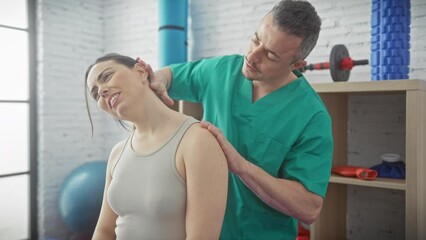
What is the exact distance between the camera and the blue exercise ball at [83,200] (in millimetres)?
3078

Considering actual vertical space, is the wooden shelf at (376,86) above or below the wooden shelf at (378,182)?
above

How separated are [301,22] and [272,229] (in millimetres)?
721

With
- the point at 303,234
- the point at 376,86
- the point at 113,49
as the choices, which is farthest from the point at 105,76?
the point at 113,49

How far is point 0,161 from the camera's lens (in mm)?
3320

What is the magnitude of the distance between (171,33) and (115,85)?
1.88m

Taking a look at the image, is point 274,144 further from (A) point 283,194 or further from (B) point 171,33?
(B) point 171,33

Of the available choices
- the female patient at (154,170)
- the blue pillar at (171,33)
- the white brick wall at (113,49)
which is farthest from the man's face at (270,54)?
the blue pillar at (171,33)

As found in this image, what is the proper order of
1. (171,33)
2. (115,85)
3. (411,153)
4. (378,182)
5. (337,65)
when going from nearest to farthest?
(115,85) → (411,153) → (378,182) → (337,65) → (171,33)

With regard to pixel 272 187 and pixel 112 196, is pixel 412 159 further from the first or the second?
pixel 112 196

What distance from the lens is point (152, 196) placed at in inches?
40.1

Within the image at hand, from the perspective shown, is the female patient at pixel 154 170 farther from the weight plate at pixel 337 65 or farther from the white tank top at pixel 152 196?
the weight plate at pixel 337 65

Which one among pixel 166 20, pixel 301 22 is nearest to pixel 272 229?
pixel 301 22

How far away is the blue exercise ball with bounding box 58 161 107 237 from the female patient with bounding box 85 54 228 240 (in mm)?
2007

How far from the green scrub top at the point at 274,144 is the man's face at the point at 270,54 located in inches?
3.3
